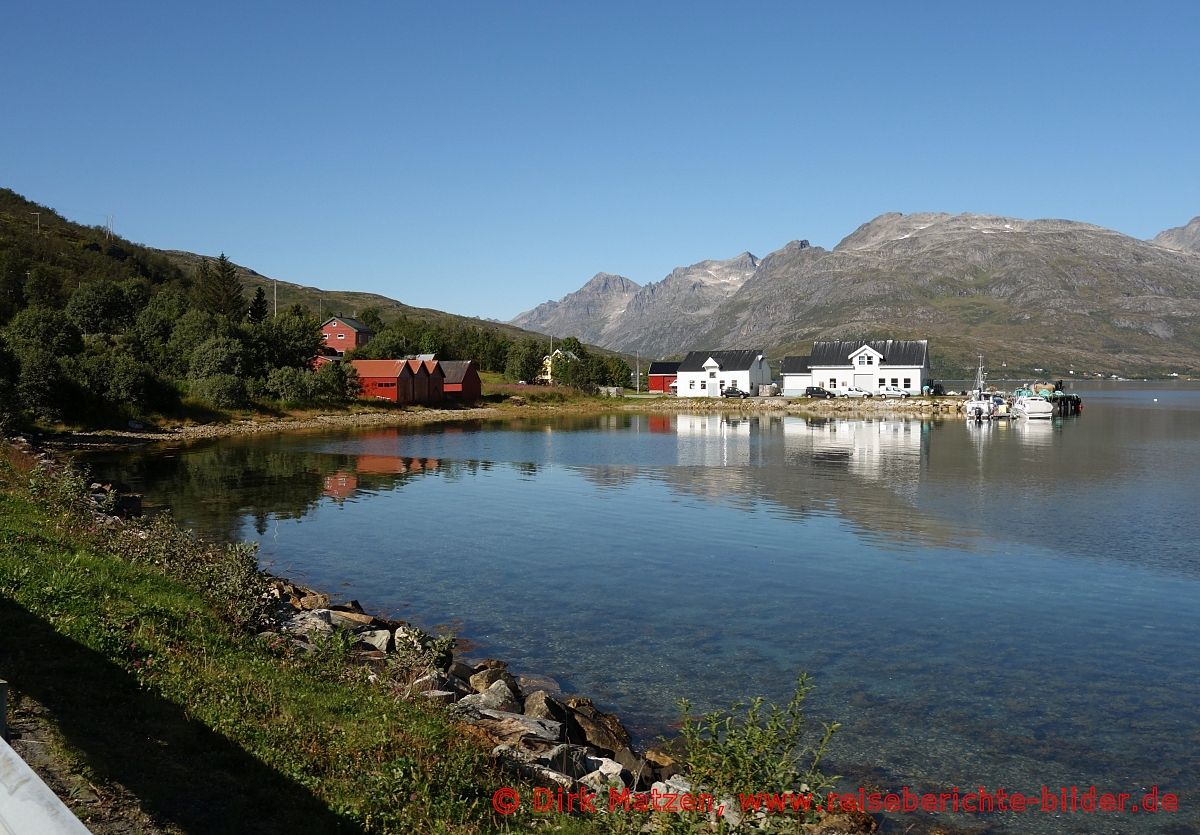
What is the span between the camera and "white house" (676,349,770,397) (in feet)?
447

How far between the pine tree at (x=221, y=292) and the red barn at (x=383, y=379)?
25620mm

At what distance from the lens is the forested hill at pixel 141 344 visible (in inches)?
2469

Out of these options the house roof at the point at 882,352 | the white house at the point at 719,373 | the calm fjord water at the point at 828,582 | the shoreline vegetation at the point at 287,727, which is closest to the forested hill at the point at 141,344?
the calm fjord water at the point at 828,582

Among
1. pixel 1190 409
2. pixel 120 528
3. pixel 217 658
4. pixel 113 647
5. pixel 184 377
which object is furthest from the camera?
pixel 1190 409

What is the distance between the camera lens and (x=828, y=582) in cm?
2330

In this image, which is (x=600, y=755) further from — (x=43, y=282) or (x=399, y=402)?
(x=43, y=282)

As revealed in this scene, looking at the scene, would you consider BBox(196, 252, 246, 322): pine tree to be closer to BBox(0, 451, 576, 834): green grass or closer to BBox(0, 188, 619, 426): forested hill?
BBox(0, 188, 619, 426): forested hill

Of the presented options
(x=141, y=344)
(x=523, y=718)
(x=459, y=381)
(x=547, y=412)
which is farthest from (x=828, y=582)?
(x=459, y=381)

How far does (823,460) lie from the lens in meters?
56.0

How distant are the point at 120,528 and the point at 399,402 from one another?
275 ft

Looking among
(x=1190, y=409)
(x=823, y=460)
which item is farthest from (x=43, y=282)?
(x=1190, y=409)

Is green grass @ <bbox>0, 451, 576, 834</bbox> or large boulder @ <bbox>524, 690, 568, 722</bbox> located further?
large boulder @ <bbox>524, 690, 568, 722</bbox>

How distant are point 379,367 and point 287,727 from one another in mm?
98747

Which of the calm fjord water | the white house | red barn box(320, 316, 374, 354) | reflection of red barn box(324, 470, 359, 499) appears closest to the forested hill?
red barn box(320, 316, 374, 354)
